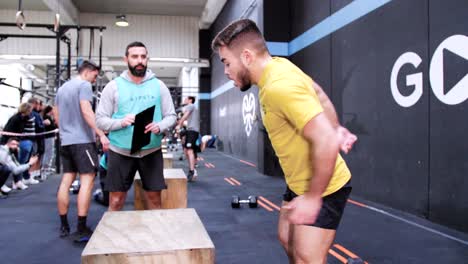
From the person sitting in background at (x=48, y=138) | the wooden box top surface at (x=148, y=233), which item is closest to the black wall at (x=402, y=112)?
the wooden box top surface at (x=148, y=233)

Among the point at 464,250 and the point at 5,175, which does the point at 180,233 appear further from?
the point at 5,175

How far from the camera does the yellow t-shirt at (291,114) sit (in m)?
1.20

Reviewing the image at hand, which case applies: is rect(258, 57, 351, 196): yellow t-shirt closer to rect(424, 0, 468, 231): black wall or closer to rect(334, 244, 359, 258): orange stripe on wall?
rect(334, 244, 359, 258): orange stripe on wall

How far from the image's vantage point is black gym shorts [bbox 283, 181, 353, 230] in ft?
4.71

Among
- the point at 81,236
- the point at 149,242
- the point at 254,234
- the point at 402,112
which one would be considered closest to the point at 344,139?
the point at 149,242

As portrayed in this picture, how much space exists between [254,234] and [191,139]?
11.9 ft

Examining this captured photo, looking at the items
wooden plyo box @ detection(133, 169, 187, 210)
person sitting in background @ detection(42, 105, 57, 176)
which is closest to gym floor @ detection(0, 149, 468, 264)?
wooden plyo box @ detection(133, 169, 187, 210)

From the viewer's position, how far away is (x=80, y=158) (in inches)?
123

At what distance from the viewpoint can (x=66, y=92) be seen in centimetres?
322

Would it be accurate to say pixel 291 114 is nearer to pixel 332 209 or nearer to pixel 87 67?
pixel 332 209

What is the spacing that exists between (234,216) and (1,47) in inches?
511

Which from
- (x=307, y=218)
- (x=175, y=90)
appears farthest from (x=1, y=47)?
(x=307, y=218)

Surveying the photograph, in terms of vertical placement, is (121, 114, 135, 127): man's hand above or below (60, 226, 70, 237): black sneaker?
above

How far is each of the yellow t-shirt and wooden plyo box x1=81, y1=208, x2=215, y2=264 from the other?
0.46 m
